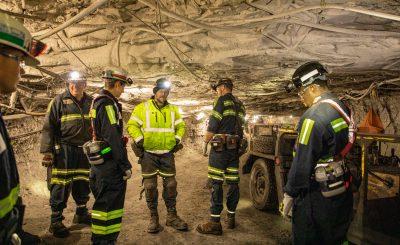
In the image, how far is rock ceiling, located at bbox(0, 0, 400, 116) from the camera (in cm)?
279

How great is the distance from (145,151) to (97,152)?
3.89 ft

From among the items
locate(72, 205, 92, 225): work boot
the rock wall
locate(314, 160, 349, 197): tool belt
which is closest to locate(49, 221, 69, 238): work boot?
locate(72, 205, 92, 225): work boot

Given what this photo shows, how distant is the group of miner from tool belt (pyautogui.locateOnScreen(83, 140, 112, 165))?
0.4 inches

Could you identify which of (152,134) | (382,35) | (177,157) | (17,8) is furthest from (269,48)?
(177,157)

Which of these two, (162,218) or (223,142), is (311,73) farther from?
(162,218)

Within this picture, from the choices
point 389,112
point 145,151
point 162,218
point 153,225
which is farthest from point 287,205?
point 389,112

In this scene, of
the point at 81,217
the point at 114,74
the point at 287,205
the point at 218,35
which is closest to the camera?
the point at 287,205

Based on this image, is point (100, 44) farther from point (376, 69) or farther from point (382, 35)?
point (376, 69)

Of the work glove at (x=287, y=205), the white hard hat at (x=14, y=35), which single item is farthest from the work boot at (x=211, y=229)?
the white hard hat at (x=14, y=35)

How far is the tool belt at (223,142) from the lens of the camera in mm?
4074

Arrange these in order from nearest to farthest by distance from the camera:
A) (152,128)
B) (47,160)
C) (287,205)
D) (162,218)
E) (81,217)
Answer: (287,205), (47,160), (152,128), (81,217), (162,218)

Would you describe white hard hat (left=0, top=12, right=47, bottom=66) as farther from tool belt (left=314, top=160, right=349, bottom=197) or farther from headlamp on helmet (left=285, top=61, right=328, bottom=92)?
tool belt (left=314, top=160, right=349, bottom=197)

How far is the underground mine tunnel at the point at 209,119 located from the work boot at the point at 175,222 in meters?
0.03

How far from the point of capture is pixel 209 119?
4.26m
